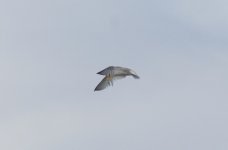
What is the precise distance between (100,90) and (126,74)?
4.56 meters

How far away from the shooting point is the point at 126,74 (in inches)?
4237

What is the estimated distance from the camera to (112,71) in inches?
4149

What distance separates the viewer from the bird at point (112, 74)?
10531 centimetres

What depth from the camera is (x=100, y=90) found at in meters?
108

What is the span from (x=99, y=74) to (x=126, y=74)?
4.46 metres

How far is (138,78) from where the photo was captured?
107 metres

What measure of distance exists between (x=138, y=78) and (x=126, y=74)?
2068 mm

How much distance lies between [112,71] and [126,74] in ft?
10.1

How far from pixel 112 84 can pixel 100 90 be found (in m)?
2.86

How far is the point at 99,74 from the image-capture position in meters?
105

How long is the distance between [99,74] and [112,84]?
100 inches

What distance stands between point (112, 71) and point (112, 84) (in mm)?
2149

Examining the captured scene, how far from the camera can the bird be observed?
10531 centimetres

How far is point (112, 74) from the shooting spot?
106m
